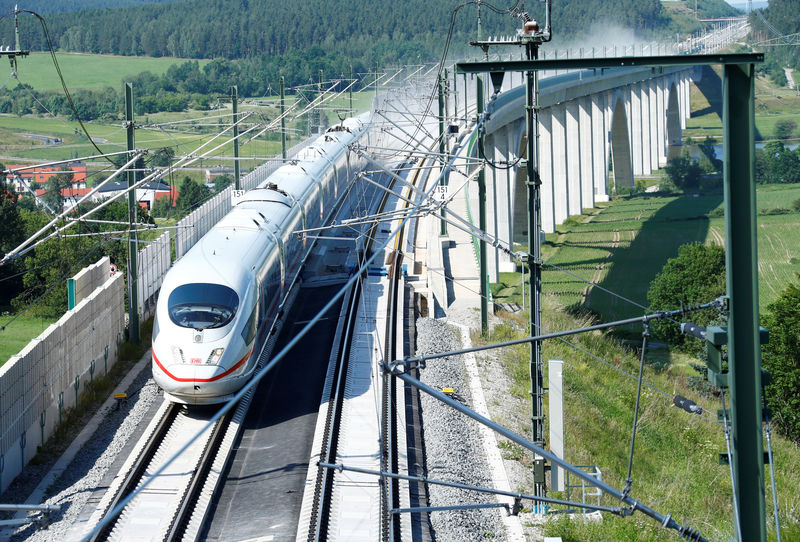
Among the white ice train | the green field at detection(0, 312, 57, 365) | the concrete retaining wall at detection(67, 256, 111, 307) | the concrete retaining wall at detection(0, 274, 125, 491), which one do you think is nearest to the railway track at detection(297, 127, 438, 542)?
the white ice train

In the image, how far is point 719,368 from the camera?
8547 millimetres

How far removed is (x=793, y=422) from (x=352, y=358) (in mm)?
13690

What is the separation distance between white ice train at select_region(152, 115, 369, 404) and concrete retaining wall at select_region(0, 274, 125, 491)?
2.03 m

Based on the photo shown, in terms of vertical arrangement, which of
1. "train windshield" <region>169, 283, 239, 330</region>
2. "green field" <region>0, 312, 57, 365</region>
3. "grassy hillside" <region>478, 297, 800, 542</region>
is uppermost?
"train windshield" <region>169, 283, 239, 330</region>

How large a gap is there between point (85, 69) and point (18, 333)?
12207 centimetres

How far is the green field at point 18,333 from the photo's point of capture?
38938mm

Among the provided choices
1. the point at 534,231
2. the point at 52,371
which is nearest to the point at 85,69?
the point at 52,371

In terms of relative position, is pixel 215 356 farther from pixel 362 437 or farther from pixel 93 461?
pixel 362 437

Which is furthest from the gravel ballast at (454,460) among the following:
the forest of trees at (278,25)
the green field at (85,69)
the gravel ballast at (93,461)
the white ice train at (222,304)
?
the green field at (85,69)

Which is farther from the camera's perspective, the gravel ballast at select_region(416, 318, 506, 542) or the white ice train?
the white ice train

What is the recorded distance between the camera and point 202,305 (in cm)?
1812

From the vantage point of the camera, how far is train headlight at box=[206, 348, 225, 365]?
17453 millimetres

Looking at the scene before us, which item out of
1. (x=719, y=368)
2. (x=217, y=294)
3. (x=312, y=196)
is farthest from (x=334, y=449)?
(x=312, y=196)

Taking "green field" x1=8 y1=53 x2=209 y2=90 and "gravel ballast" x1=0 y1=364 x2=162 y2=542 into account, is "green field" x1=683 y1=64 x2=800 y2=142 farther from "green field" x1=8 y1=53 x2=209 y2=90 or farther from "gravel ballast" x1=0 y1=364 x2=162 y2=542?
"gravel ballast" x1=0 y1=364 x2=162 y2=542
